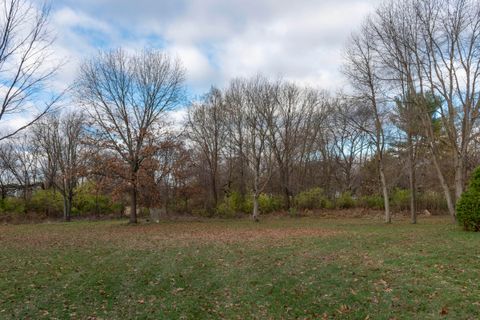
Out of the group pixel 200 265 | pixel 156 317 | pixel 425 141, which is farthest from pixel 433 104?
pixel 156 317

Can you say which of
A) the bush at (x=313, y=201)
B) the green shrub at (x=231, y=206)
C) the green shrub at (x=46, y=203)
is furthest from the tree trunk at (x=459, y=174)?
the green shrub at (x=46, y=203)

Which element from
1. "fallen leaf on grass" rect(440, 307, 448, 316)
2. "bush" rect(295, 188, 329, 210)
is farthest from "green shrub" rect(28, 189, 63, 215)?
"fallen leaf on grass" rect(440, 307, 448, 316)

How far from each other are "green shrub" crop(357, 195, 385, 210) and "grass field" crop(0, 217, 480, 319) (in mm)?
21858

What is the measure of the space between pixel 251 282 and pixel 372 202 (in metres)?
28.2

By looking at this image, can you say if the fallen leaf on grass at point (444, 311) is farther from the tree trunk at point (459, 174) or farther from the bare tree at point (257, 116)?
the bare tree at point (257, 116)

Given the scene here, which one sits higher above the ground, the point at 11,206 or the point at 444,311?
the point at 11,206

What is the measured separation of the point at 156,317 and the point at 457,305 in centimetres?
455

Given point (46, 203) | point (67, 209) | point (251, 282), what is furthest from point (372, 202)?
point (46, 203)

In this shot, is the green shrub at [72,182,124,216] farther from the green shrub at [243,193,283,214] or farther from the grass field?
the grass field

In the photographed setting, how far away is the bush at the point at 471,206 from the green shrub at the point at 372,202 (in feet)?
66.8

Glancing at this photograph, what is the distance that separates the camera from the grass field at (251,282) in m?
6.00

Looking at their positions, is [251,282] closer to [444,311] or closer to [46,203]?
[444,311]

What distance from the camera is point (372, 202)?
33.6 meters

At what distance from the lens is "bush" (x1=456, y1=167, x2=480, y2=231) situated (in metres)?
12.5
